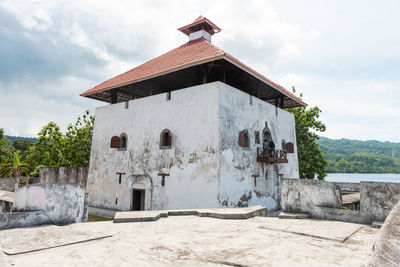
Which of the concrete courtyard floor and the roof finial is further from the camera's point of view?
the roof finial

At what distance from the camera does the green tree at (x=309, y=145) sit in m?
19.5

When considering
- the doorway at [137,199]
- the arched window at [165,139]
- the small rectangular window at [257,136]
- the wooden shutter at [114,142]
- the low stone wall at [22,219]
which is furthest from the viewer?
the wooden shutter at [114,142]

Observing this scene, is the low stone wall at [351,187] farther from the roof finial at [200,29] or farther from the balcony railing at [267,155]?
the roof finial at [200,29]

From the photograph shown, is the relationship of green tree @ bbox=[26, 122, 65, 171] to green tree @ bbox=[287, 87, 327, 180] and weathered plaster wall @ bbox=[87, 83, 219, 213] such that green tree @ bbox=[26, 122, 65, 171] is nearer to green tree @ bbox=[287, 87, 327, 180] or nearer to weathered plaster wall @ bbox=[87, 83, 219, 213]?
weathered plaster wall @ bbox=[87, 83, 219, 213]

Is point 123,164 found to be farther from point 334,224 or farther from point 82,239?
point 334,224

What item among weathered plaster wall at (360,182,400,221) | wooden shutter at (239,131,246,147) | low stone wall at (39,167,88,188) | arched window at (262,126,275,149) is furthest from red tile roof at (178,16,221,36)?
weathered plaster wall at (360,182,400,221)

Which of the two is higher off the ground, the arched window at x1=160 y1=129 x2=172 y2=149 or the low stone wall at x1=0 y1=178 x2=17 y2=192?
the arched window at x1=160 y1=129 x2=172 y2=149

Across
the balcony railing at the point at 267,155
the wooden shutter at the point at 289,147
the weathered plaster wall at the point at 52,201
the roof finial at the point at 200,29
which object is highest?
the roof finial at the point at 200,29

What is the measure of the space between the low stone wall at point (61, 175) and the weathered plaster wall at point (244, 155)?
418 inches

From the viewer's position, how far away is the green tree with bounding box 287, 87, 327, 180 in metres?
19.5

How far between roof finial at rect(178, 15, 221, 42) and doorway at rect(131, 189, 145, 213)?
10300 mm

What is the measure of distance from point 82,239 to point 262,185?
32.6 ft

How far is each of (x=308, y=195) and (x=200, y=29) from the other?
13668mm

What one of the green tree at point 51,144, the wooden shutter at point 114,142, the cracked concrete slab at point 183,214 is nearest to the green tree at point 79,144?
the green tree at point 51,144
